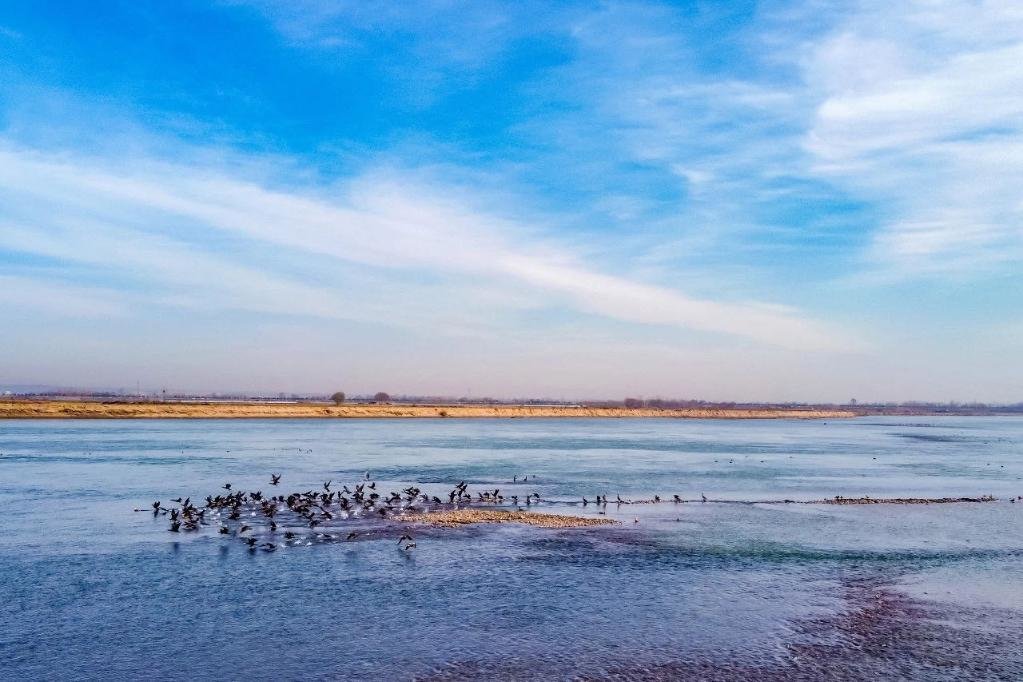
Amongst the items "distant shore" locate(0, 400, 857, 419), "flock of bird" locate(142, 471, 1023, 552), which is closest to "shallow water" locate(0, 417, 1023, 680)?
"flock of bird" locate(142, 471, 1023, 552)

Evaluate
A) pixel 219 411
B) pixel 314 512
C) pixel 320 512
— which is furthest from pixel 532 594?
pixel 219 411

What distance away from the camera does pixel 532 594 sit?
20.3 m

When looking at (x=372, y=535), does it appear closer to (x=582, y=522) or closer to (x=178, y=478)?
(x=582, y=522)

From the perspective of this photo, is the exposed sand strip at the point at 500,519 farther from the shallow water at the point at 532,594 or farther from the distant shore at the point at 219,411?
the distant shore at the point at 219,411

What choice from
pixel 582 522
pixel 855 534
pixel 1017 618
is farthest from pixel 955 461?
pixel 1017 618

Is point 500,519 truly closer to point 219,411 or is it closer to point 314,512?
point 314,512

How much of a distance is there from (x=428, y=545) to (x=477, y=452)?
41.8 metres

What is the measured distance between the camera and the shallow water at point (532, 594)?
51.0 feet

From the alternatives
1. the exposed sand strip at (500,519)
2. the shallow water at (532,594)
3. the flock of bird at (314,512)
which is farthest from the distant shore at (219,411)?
the exposed sand strip at (500,519)

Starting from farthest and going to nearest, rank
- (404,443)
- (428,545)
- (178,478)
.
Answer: (404,443) → (178,478) → (428,545)

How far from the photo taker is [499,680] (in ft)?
47.5

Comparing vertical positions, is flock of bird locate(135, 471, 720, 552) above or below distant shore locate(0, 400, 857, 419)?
below

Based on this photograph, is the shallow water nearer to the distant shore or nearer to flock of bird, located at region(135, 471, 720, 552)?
flock of bird, located at region(135, 471, 720, 552)

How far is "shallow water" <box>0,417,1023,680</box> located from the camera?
1553 centimetres
